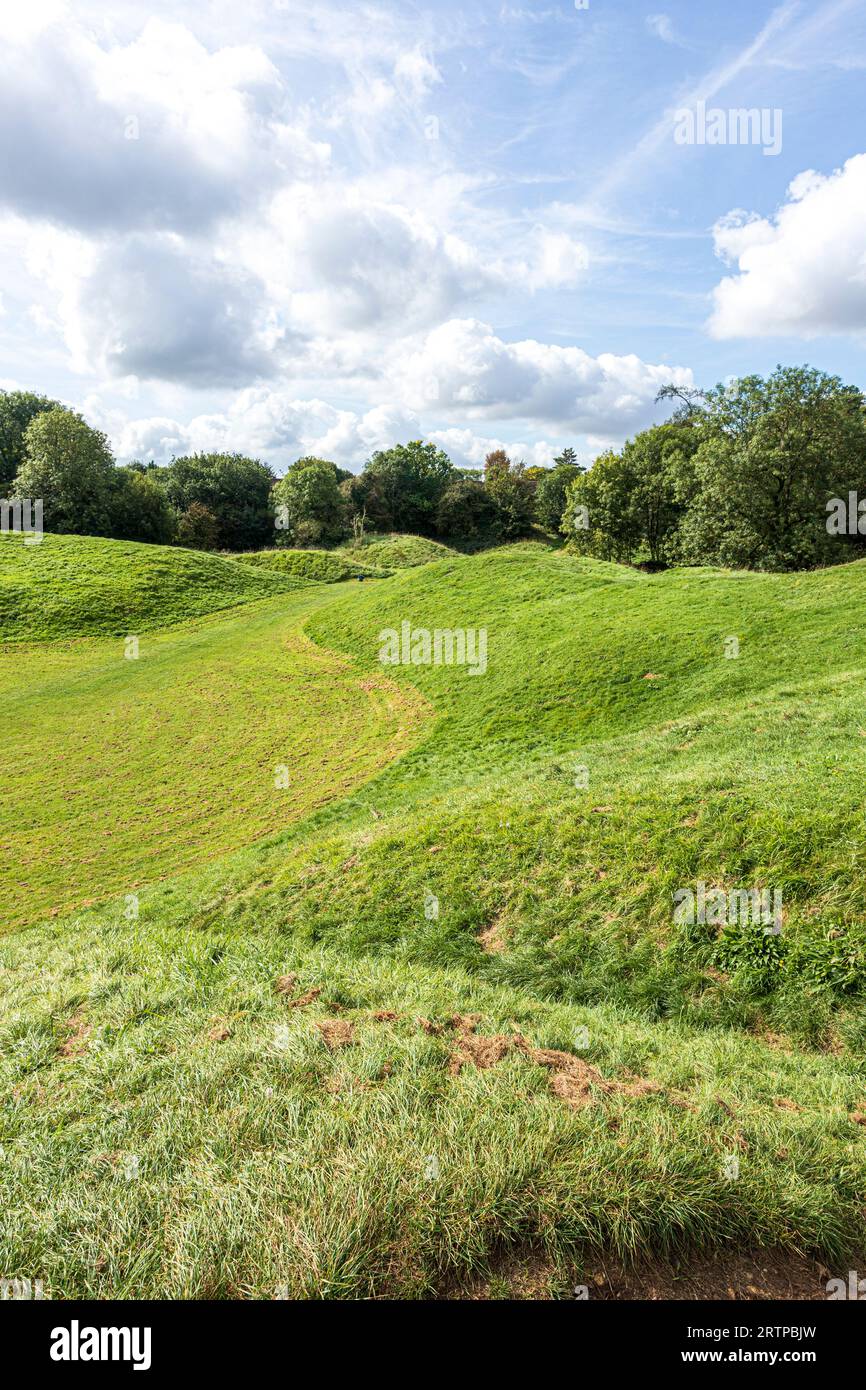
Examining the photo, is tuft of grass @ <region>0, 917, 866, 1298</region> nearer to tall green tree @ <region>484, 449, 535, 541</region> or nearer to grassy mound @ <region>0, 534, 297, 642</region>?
grassy mound @ <region>0, 534, 297, 642</region>

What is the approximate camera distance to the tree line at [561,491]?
1459 inches

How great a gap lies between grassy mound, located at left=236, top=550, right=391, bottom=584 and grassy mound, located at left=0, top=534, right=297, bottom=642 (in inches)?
153

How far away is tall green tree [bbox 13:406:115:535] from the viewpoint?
60.4 meters

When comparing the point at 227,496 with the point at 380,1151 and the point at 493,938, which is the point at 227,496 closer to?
the point at 493,938

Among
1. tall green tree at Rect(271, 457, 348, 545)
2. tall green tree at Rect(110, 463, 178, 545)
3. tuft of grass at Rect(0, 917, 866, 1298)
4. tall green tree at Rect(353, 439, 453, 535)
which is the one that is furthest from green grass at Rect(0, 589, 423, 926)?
tall green tree at Rect(353, 439, 453, 535)

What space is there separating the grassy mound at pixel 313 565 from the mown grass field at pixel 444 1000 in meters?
37.4

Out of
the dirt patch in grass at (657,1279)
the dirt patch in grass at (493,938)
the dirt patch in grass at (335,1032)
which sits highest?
the dirt patch in grass at (335,1032)

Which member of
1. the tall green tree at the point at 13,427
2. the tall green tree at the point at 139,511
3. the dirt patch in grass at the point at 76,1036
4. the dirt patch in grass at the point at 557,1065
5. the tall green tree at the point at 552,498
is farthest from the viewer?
the tall green tree at the point at 552,498

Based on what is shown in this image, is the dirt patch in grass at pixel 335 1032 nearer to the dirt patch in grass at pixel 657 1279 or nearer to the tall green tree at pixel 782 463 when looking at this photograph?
the dirt patch in grass at pixel 657 1279

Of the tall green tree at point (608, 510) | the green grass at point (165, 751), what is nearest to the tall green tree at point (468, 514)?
the tall green tree at point (608, 510)

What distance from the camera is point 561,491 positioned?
8944cm

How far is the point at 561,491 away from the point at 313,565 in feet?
154
